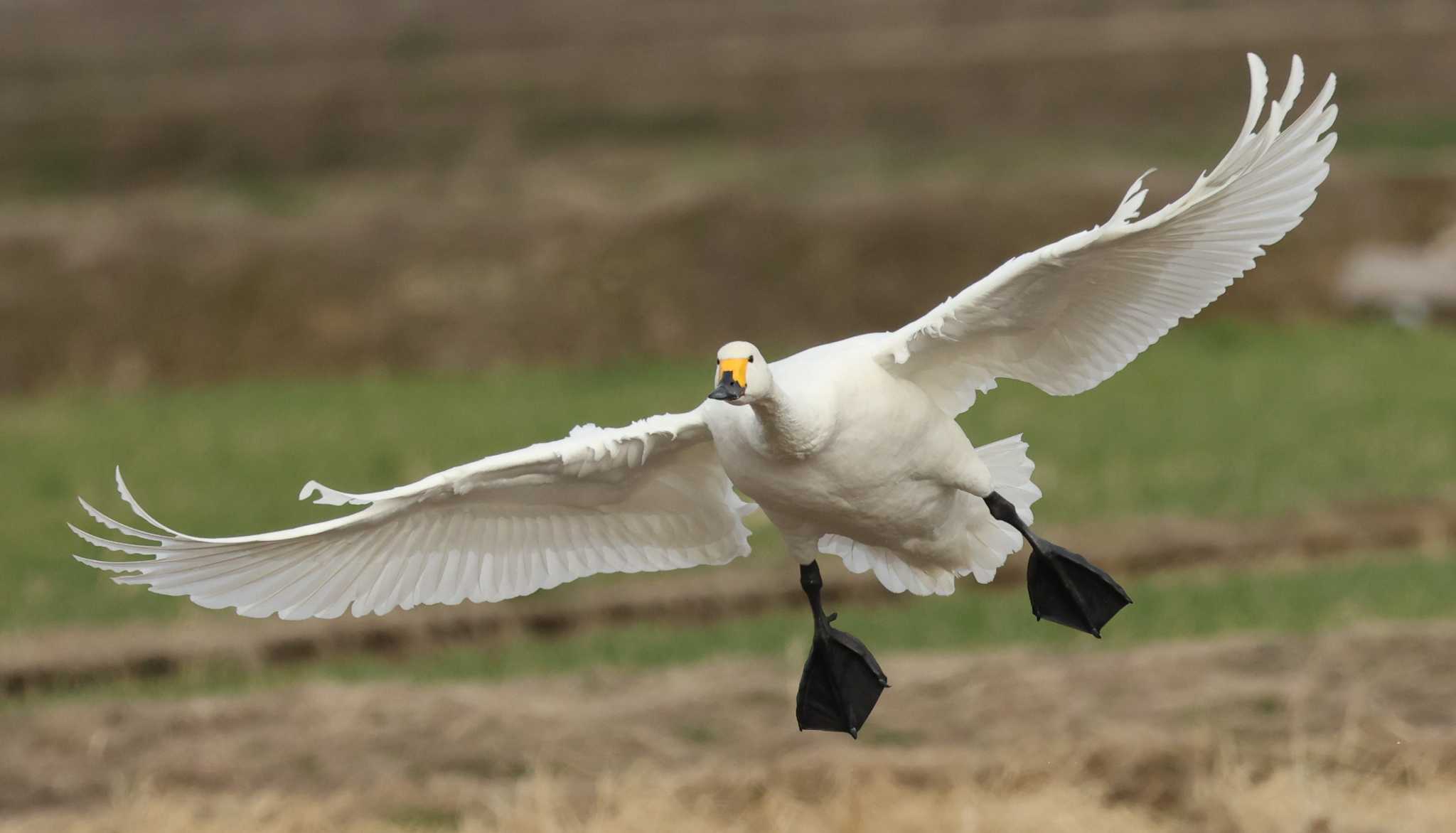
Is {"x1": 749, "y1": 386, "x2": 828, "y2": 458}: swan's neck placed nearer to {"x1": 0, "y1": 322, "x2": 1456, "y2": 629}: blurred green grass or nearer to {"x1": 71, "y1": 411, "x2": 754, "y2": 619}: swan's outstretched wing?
{"x1": 71, "y1": 411, "x2": 754, "y2": 619}: swan's outstretched wing

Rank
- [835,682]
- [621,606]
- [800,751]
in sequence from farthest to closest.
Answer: [621,606] → [800,751] → [835,682]

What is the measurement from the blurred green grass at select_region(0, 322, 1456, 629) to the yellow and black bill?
7.38 metres

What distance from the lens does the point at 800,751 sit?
8680mm

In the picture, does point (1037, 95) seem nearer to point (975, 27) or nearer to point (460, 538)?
point (975, 27)

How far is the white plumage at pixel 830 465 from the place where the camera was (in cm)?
580

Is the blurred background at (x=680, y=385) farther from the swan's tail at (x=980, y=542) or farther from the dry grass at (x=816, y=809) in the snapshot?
the swan's tail at (x=980, y=542)

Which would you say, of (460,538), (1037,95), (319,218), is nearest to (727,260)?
(319,218)

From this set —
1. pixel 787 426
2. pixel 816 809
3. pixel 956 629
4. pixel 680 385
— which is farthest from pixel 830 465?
pixel 680 385

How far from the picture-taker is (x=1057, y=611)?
6.82 metres

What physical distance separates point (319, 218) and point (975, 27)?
13756 millimetres

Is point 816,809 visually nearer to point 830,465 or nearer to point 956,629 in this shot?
point 830,465

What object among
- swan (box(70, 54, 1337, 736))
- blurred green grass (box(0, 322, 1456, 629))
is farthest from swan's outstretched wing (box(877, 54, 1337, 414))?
blurred green grass (box(0, 322, 1456, 629))

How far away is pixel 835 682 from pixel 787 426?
1559mm

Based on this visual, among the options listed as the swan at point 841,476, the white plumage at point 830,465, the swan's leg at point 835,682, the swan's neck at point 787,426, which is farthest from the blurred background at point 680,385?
the swan's neck at point 787,426
